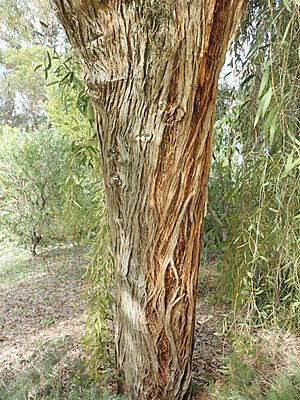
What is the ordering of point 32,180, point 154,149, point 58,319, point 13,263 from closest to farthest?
point 154,149 < point 58,319 < point 32,180 < point 13,263

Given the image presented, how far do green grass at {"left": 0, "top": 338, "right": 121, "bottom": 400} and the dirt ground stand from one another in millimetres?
253

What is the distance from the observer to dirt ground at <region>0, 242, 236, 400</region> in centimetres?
196

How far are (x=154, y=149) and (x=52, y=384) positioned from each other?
1135 mm

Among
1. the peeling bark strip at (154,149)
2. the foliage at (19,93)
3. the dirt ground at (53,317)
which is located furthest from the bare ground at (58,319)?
the foliage at (19,93)

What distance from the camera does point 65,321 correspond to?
278 centimetres

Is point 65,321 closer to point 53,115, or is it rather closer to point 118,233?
point 118,233

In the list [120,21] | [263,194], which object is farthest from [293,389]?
[120,21]

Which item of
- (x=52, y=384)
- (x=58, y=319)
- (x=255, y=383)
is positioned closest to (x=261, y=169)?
(x=255, y=383)

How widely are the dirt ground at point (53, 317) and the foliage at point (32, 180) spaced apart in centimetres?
58

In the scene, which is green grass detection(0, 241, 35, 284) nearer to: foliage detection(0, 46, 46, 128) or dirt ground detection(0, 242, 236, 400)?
dirt ground detection(0, 242, 236, 400)

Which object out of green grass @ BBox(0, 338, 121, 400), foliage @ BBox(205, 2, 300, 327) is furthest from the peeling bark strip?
foliage @ BBox(205, 2, 300, 327)

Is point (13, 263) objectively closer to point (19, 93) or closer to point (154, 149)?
point (154, 149)

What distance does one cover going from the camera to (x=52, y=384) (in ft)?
5.15

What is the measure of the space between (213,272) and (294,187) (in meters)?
1.92
